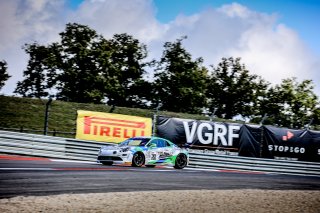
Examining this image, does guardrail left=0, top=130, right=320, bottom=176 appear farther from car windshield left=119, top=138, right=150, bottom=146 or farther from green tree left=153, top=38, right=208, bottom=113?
green tree left=153, top=38, right=208, bottom=113

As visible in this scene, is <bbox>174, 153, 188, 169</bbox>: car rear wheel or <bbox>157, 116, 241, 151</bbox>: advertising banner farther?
<bbox>157, 116, 241, 151</bbox>: advertising banner

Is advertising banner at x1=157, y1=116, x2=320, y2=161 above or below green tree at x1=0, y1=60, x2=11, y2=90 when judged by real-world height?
below

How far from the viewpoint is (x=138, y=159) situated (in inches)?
563

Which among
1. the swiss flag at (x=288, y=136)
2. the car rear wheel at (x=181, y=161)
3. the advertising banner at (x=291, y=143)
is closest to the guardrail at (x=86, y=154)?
the advertising banner at (x=291, y=143)

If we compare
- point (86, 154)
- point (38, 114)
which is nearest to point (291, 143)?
point (86, 154)

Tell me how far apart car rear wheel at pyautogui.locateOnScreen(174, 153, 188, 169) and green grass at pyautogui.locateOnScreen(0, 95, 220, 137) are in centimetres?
1138

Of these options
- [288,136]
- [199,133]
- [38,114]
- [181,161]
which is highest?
[38,114]

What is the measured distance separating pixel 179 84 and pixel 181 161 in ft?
131

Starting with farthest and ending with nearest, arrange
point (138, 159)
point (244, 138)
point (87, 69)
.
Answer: point (87, 69) < point (244, 138) < point (138, 159)

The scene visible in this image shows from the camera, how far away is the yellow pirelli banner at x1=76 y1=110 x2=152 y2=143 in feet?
53.2

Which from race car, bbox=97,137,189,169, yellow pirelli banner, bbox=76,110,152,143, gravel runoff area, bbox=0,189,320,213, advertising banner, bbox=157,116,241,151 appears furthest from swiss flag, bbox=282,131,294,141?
gravel runoff area, bbox=0,189,320,213

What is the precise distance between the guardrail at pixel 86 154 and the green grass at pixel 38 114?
393 inches

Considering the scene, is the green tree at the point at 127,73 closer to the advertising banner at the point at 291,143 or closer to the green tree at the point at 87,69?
the green tree at the point at 87,69

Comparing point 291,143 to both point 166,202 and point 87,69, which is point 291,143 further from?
point 87,69
